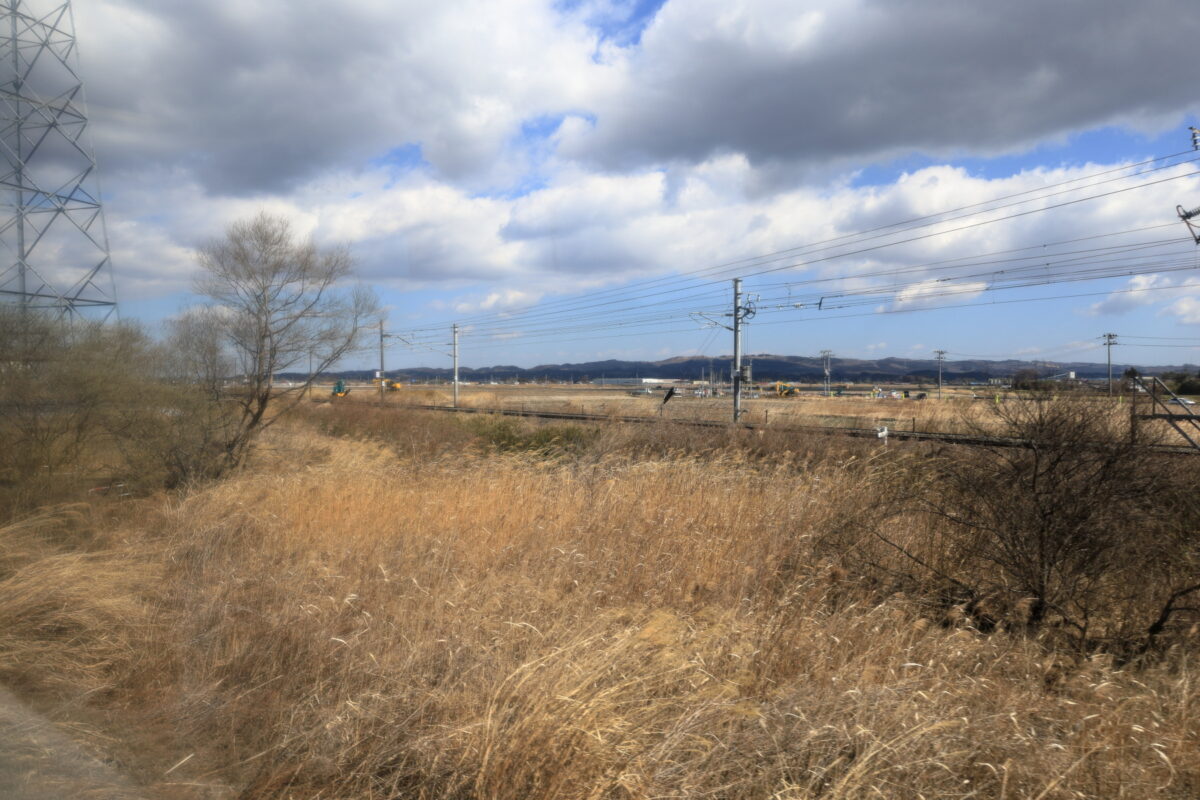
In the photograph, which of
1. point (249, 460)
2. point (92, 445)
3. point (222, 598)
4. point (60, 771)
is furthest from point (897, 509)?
point (249, 460)

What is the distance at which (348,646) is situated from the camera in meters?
4.46

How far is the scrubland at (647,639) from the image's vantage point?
10.5ft

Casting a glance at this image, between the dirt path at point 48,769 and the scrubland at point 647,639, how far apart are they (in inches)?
6.6

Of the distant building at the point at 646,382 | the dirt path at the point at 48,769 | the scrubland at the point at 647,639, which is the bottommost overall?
the dirt path at the point at 48,769

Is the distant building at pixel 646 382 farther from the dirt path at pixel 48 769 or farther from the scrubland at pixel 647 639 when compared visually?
the dirt path at pixel 48 769

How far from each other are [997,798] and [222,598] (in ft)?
17.9

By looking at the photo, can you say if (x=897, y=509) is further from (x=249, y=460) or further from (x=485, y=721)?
(x=249, y=460)

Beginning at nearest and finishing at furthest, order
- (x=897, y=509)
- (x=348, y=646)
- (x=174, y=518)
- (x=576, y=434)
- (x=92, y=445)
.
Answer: (x=348, y=646)
(x=897, y=509)
(x=174, y=518)
(x=92, y=445)
(x=576, y=434)

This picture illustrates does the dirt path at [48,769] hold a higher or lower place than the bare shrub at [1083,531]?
lower

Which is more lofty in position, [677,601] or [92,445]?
[92,445]

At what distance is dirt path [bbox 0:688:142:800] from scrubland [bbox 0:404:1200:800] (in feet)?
0.55

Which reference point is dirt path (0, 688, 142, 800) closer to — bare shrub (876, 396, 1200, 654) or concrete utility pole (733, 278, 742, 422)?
bare shrub (876, 396, 1200, 654)

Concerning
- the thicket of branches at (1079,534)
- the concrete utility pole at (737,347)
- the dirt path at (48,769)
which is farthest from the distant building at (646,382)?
the dirt path at (48,769)

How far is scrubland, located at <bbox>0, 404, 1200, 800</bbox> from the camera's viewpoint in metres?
3.21
